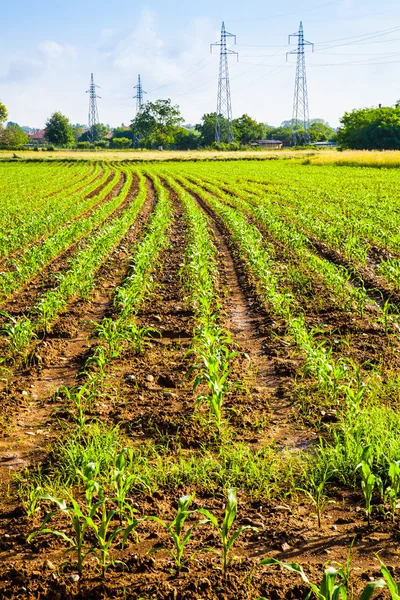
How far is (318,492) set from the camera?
12.6 feet

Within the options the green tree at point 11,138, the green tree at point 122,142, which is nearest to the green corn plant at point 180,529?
the green tree at point 11,138

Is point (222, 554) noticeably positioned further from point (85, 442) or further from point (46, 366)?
point (46, 366)

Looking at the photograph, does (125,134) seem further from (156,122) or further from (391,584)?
(391,584)

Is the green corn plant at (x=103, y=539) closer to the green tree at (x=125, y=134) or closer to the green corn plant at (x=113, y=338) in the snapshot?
the green corn plant at (x=113, y=338)

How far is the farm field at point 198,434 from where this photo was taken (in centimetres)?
342

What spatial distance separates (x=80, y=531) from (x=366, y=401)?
10.3 ft

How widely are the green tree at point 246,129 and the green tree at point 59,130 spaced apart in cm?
3545

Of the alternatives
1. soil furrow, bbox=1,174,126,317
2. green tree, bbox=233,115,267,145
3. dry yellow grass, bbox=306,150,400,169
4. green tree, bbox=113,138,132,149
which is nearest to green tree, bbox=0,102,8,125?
green tree, bbox=113,138,132,149

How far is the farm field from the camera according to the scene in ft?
11.2

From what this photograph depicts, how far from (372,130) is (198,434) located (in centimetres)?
7442

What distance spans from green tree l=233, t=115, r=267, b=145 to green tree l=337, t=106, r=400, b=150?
5055 centimetres

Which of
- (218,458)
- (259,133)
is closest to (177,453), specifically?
(218,458)

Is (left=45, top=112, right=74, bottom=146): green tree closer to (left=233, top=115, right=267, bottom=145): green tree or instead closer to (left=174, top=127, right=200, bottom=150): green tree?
(left=174, top=127, right=200, bottom=150): green tree

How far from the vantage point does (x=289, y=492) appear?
4113 millimetres
